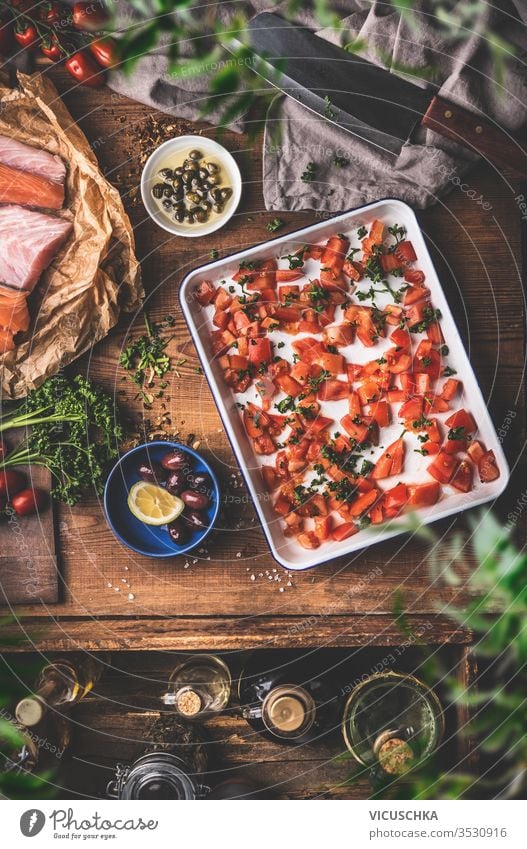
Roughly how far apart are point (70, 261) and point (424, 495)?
922 millimetres

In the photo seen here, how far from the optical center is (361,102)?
1623mm

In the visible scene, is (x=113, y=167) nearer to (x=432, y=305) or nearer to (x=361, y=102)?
(x=361, y=102)

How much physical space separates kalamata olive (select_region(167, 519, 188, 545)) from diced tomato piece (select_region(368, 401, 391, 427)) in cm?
48

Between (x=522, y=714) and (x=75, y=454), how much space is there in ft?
3.66

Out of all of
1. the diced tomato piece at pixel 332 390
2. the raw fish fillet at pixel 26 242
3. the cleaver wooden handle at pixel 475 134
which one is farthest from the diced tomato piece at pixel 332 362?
the raw fish fillet at pixel 26 242

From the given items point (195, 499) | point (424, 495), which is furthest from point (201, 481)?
point (424, 495)

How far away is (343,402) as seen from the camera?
171 centimetres

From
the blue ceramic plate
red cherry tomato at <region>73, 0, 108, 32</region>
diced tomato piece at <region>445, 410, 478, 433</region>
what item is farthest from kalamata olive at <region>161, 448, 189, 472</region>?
red cherry tomato at <region>73, 0, 108, 32</region>

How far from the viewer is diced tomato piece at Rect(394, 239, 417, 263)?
5.49ft

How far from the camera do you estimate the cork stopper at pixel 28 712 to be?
1.59 m

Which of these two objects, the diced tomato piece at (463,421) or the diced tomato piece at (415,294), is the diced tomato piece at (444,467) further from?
the diced tomato piece at (415,294)

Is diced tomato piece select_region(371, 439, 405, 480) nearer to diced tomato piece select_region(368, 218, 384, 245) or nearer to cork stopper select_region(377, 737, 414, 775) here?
diced tomato piece select_region(368, 218, 384, 245)

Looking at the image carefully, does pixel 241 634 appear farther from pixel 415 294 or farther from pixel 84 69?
pixel 84 69

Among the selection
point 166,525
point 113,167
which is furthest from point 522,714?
point 113,167
